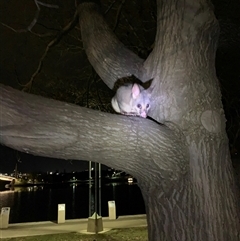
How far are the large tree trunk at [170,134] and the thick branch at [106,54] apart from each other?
0.06 ft

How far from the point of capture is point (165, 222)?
105 inches

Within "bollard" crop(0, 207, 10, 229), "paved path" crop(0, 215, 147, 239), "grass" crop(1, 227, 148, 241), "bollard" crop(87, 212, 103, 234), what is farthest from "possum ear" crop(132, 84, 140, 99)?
"bollard" crop(0, 207, 10, 229)

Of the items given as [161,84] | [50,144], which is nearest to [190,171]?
[161,84]

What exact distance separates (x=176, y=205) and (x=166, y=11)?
1768 millimetres

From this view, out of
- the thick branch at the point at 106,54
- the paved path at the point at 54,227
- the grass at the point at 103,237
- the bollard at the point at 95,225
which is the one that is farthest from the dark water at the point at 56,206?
the thick branch at the point at 106,54

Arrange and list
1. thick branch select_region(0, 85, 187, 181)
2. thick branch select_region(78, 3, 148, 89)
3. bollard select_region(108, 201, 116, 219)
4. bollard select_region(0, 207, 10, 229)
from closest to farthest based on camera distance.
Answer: thick branch select_region(0, 85, 187, 181) → thick branch select_region(78, 3, 148, 89) → bollard select_region(0, 207, 10, 229) → bollard select_region(108, 201, 116, 219)

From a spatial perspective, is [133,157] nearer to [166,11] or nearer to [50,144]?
[50,144]

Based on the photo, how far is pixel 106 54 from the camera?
11.0 ft

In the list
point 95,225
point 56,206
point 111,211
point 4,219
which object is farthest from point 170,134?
point 56,206

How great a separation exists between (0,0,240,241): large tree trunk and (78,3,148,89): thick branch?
0.02m

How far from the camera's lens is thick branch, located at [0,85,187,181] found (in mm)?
2230

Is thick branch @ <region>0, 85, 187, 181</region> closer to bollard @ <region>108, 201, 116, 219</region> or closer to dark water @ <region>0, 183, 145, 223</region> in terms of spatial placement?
bollard @ <region>108, 201, 116, 219</region>

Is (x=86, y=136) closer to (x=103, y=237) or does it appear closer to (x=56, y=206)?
(x=103, y=237)

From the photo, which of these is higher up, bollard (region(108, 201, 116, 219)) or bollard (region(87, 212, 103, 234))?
bollard (region(108, 201, 116, 219))
